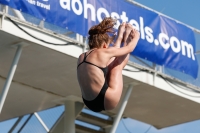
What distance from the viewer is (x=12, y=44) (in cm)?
1296

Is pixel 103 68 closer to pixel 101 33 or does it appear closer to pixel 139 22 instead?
pixel 101 33

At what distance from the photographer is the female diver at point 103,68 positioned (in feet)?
18.4

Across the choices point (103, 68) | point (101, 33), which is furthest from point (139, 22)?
point (103, 68)

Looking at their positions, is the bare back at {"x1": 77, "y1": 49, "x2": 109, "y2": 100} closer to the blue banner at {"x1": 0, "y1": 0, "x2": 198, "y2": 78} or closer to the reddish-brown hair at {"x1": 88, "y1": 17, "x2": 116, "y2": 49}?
the reddish-brown hair at {"x1": 88, "y1": 17, "x2": 116, "y2": 49}

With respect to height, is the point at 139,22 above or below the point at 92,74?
above

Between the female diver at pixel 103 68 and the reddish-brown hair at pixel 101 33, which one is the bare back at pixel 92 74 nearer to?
the female diver at pixel 103 68

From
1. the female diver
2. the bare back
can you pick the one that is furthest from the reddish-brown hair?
the bare back

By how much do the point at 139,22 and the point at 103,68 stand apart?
9.52 m

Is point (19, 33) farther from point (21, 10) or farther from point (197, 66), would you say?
point (197, 66)

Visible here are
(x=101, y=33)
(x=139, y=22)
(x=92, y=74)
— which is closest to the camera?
(x=92, y=74)

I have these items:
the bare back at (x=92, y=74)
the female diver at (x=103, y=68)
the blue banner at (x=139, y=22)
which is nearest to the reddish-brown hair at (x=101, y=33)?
the female diver at (x=103, y=68)

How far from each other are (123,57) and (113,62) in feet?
0.40

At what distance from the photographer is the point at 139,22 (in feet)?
49.3

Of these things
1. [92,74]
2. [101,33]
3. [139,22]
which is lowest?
[92,74]
